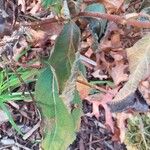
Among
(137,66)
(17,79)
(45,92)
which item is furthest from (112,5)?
(17,79)

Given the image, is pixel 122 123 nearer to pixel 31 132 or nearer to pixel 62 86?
pixel 31 132

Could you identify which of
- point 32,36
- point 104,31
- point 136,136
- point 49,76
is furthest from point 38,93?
point 136,136

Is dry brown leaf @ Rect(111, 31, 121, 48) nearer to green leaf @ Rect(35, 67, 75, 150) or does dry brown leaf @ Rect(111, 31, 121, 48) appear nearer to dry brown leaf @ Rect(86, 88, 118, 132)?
dry brown leaf @ Rect(86, 88, 118, 132)

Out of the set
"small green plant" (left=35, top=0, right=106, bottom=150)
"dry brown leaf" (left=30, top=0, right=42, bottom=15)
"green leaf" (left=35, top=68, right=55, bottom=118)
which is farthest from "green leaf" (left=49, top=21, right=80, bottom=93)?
"dry brown leaf" (left=30, top=0, right=42, bottom=15)

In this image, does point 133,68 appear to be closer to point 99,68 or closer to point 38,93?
point 38,93

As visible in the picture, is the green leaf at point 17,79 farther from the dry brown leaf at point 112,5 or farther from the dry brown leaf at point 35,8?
the dry brown leaf at point 112,5

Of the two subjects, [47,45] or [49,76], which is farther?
[47,45]

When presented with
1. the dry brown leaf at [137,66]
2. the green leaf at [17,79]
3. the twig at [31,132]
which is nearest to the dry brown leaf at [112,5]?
the dry brown leaf at [137,66]
